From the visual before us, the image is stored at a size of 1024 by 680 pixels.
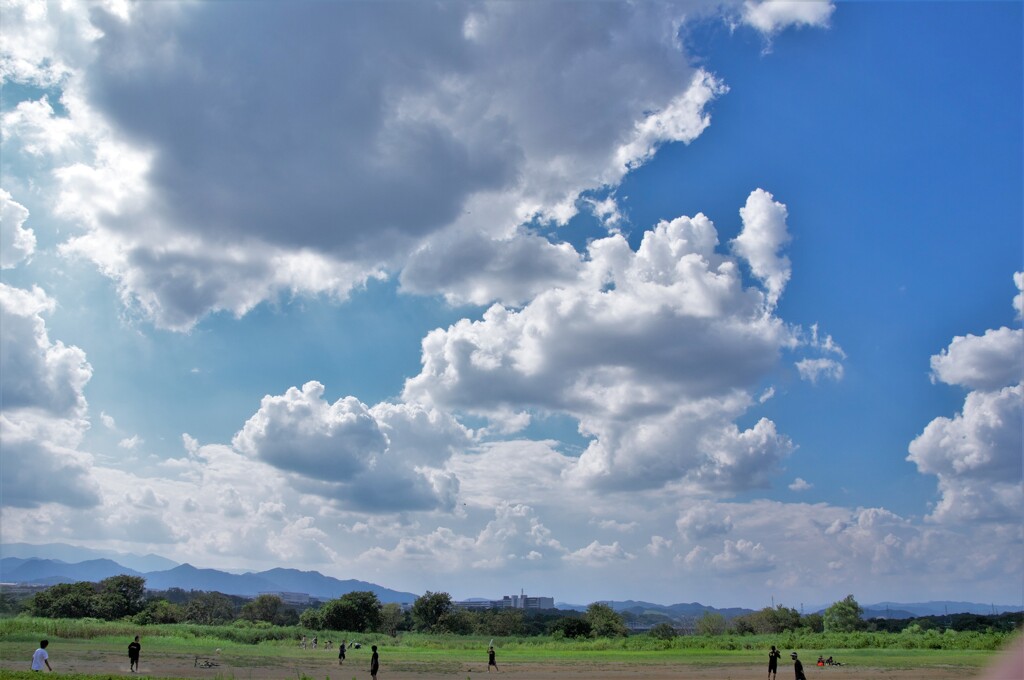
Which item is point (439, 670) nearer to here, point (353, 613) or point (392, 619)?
point (353, 613)

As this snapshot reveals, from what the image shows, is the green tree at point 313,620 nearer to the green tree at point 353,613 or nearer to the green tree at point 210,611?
the green tree at point 353,613

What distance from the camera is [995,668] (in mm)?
2178

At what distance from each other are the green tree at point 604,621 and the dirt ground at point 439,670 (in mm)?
69813

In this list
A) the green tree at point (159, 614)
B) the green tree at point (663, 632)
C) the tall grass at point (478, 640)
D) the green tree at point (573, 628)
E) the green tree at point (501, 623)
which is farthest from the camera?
the green tree at point (501, 623)

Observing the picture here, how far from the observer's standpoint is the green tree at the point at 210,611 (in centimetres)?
14475

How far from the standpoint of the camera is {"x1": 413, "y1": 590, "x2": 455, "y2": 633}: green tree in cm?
15812

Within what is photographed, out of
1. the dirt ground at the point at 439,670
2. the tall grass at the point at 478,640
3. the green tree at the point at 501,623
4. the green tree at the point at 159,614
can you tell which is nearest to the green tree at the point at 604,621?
the green tree at the point at 501,623

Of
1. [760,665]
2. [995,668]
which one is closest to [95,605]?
[760,665]

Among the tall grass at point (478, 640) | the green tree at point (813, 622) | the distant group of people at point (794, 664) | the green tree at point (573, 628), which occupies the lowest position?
the green tree at point (813, 622)

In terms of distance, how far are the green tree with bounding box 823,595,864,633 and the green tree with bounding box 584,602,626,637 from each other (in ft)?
126

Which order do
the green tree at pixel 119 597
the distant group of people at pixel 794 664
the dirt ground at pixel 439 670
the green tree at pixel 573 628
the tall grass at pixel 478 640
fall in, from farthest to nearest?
the green tree at pixel 573 628 < the green tree at pixel 119 597 < the tall grass at pixel 478 640 < the dirt ground at pixel 439 670 < the distant group of people at pixel 794 664

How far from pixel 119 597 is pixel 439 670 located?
93396mm

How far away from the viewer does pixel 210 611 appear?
165500mm

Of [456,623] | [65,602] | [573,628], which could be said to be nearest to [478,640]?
[573,628]
